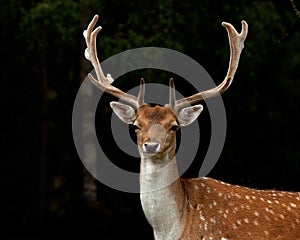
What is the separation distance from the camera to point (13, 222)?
44.8 feet

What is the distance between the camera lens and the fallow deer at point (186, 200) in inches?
272

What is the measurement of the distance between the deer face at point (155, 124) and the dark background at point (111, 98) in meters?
3.92

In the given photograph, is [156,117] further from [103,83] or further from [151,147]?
[103,83]

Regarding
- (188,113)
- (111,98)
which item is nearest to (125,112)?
(188,113)

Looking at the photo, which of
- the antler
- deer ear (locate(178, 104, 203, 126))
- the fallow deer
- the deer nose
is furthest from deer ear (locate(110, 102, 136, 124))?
the deer nose

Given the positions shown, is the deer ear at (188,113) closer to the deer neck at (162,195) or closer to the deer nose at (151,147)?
the deer neck at (162,195)

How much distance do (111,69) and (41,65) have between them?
4.59m

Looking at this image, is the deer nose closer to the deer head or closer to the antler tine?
the deer head

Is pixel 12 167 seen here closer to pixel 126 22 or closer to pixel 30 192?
pixel 30 192

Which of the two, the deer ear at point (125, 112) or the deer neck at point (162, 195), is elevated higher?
the deer ear at point (125, 112)

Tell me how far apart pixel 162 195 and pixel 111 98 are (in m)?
7.07

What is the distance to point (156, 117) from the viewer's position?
704cm

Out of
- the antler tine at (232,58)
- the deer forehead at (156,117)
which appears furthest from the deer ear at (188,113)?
the antler tine at (232,58)

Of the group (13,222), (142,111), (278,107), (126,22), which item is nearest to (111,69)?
(126,22)
